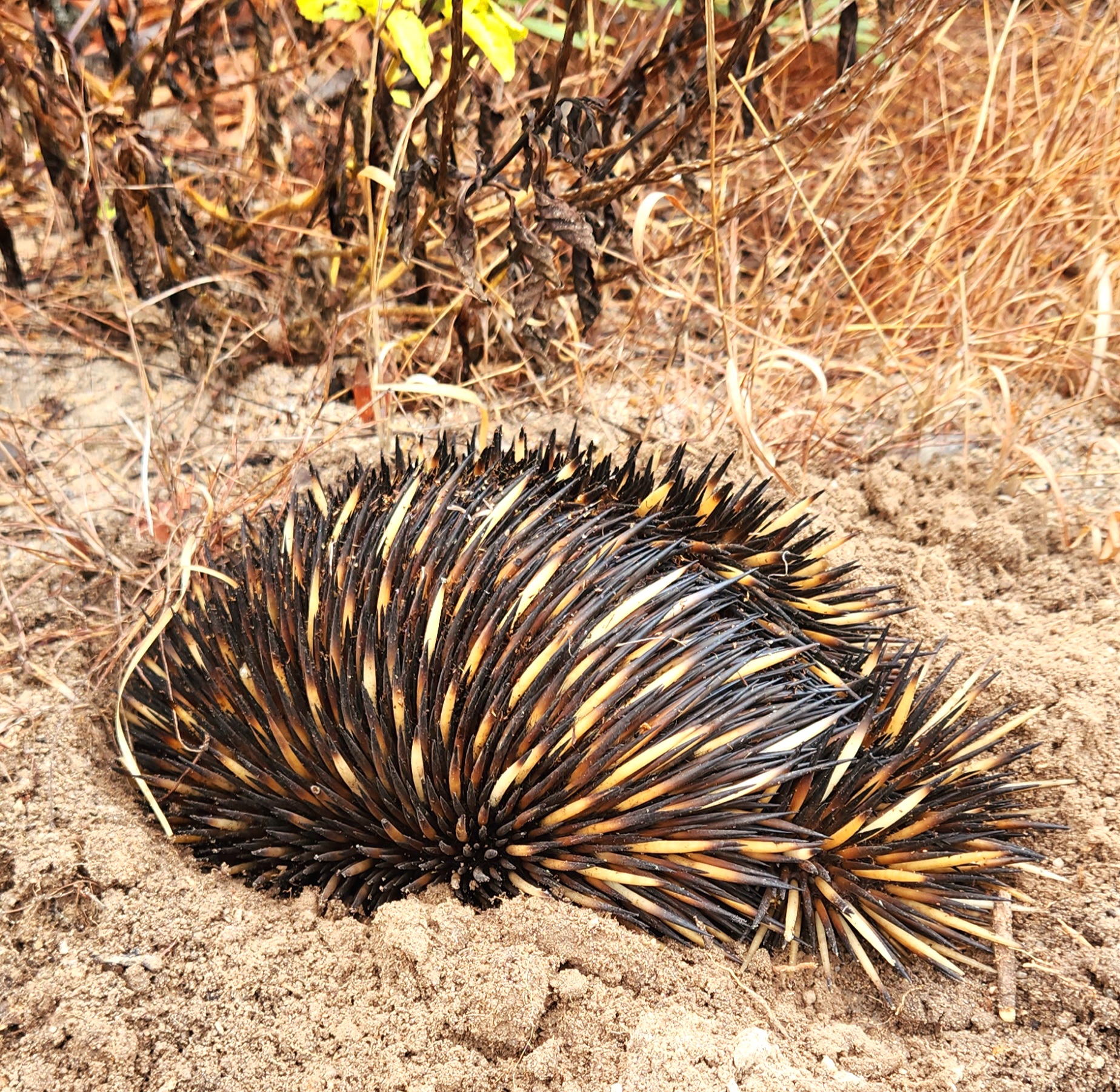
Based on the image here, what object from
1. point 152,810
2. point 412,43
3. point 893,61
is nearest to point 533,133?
point 412,43

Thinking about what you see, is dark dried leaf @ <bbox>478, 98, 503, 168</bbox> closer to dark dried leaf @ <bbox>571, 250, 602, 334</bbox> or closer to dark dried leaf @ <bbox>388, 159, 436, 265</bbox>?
dark dried leaf @ <bbox>388, 159, 436, 265</bbox>

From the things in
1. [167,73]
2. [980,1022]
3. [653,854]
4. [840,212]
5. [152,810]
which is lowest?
[152,810]

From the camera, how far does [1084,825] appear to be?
2096 mm

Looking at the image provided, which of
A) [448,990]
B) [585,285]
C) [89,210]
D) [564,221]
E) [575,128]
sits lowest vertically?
[448,990]

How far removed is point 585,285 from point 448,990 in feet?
5.06

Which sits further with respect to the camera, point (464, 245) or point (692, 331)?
point (692, 331)

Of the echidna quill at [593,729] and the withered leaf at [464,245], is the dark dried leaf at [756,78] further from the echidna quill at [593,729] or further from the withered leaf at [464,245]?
the echidna quill at [593,729]

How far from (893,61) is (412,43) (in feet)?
3.59

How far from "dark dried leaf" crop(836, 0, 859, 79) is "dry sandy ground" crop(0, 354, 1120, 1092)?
5.05 feet

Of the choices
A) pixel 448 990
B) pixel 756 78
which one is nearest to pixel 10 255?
pixel 756 78

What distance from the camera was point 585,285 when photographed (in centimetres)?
250

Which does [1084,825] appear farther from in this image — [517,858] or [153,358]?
[153,358]

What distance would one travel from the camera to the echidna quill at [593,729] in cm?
175

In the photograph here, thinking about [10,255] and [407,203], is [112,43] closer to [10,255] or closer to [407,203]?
[10,255]
